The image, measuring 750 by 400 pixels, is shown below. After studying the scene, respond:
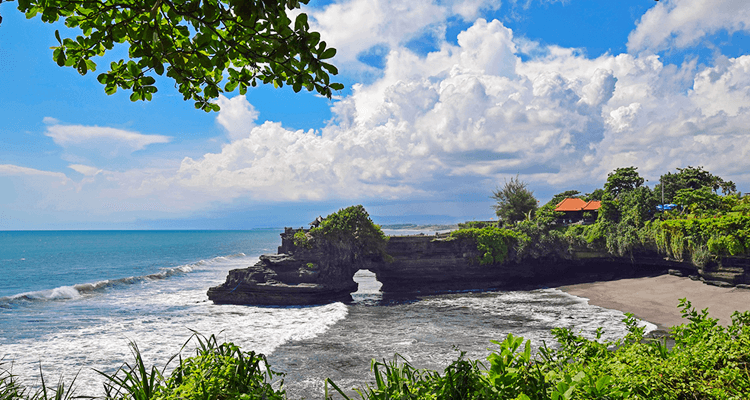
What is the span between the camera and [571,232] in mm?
29109

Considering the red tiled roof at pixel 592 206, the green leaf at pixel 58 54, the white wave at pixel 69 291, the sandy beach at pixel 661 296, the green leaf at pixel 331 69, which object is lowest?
the white wave at pixel 69 291

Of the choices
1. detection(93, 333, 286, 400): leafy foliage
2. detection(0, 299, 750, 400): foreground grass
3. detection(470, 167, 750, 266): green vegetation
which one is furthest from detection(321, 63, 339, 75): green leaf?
detection(470, 167, 750, 266): green vegetation

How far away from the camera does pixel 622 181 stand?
32594 millimetres

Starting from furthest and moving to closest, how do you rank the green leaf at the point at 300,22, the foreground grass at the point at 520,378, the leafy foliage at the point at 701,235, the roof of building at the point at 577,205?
1. the roof of building at the point at 577,205
2. the leafy foliage at the point at 701,235
3. the foreground grass at the point at 520,378
4. the green leaf at the point at 300,22

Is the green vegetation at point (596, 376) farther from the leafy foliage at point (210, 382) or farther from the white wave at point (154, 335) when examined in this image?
the white wave at point (154, 335)

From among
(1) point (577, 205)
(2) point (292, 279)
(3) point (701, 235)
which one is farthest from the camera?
(1) point (577, 205)

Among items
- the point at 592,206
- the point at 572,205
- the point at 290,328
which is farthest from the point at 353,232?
the point at 592,206

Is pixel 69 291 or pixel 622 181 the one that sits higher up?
pixel 622 181

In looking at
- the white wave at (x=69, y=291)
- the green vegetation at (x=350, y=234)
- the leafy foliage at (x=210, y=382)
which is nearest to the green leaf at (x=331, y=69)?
the leafy foliage at (x=210, y=382)

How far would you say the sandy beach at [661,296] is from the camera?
18.7 metres

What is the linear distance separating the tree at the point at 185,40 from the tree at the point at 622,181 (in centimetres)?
3598

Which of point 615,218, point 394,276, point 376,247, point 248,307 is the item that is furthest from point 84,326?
point 615,218

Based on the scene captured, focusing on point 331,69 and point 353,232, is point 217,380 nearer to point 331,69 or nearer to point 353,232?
point 331,69

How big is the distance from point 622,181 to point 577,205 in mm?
3913
